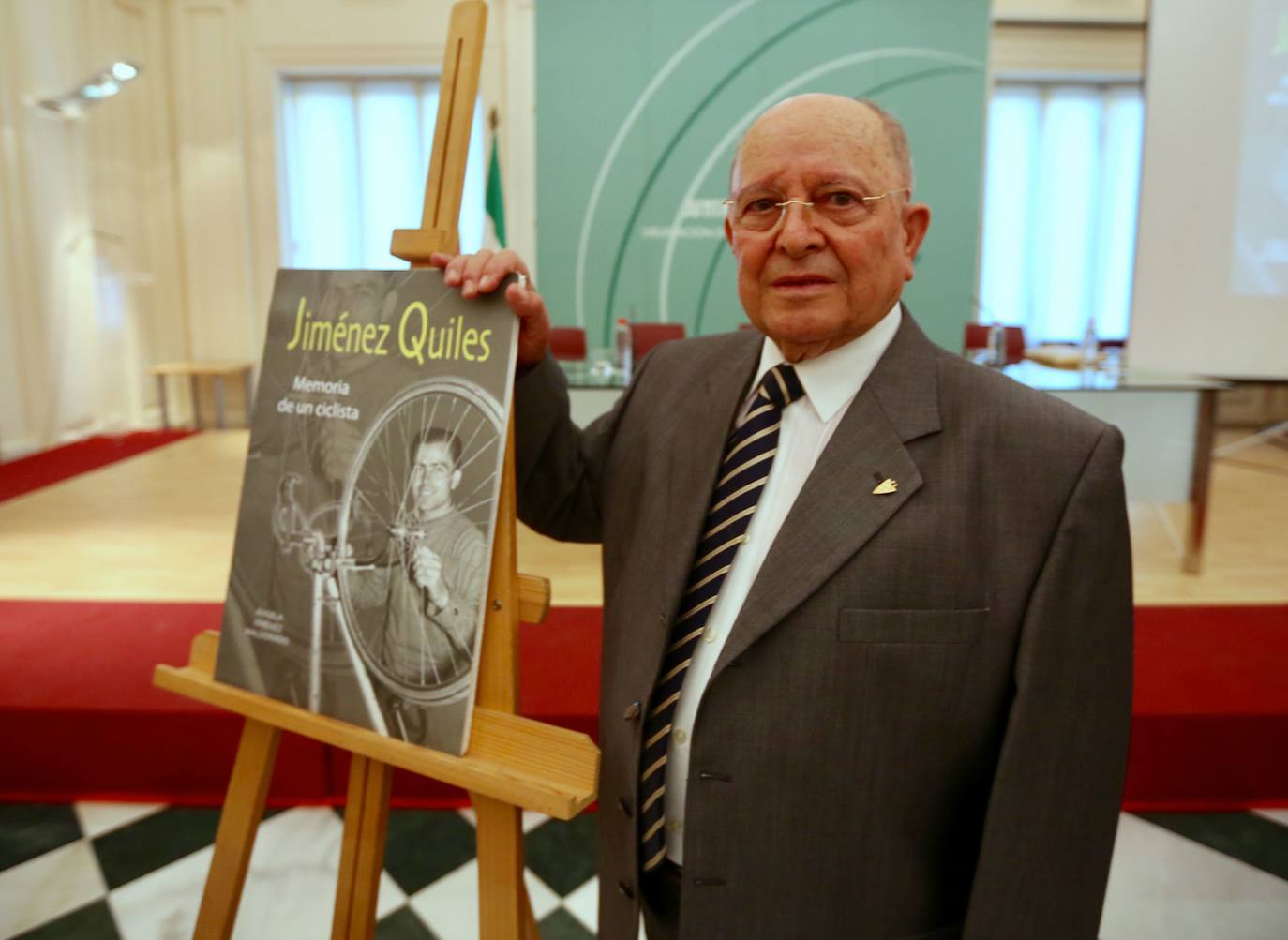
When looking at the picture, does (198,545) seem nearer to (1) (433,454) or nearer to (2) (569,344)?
(2) (569,344)

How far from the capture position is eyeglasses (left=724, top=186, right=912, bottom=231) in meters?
1.02

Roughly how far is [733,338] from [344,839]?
3.19 ft

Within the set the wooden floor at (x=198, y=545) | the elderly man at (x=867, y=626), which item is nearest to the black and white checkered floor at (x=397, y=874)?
the elderly man at (x=867, y=626)

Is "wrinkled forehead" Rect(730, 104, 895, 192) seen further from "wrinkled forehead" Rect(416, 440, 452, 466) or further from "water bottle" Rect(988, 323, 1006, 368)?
"water bottle" Rect(988, 323, 1006, 368)

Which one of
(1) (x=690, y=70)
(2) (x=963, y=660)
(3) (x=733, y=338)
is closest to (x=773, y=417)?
(3) (x=733, y=338)

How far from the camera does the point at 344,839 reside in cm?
136

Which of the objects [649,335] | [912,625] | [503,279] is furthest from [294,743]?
[649,335]

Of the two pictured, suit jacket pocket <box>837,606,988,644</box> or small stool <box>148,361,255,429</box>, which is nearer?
suit jacket pocket <box>837,606,988,644</box>

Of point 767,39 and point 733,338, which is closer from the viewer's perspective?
point 733,338

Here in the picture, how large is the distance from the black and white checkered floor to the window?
681 centimetres

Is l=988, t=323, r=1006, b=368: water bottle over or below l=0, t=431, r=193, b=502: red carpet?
over

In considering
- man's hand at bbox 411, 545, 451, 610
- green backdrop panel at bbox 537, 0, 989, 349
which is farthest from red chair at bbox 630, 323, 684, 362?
man's hand at bbox 411, 545, 451, 610

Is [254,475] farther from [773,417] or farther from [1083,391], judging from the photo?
[1083,391]

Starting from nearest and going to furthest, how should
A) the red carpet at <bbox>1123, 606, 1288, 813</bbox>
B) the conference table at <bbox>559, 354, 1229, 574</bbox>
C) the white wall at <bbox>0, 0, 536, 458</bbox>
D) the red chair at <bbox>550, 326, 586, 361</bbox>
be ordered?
the red carpet at <bbox>1123, 606, 1288, 813</bbox> → the conference table at <bbox>559, 354, 1229, 574</bbox> → the red chair at <bbox>550, 326, 586, 361</bbox> → the white wall at <bbox>0, 0, 536, 458</bbox>
